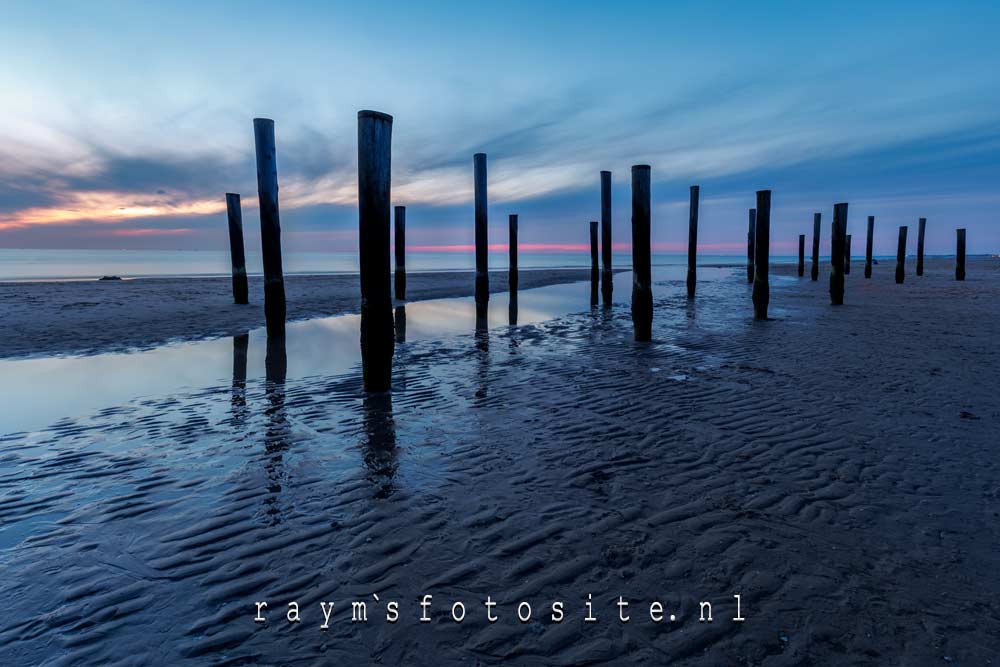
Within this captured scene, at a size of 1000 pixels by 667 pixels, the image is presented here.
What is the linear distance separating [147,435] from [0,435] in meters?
1.51

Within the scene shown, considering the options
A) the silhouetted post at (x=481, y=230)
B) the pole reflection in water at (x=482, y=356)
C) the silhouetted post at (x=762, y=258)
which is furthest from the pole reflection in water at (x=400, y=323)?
the silhouetted post at (x=762, y=258)

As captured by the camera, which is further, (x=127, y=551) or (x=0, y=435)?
(x=0, y=435)

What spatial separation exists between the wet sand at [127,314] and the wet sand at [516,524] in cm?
601

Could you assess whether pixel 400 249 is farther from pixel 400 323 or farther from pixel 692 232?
pixel 692 232

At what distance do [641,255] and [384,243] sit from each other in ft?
19.6

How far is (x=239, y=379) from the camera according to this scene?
7.05 metres

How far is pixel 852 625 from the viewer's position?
217cm

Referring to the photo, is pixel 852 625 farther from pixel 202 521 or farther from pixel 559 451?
pixel 202 521

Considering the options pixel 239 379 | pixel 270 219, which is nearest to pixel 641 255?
pixel 239 379

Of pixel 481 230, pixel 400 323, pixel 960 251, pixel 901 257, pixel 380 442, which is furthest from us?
pixel 960 251

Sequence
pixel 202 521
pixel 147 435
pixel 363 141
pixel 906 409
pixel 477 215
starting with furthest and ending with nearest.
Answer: pixel 477 215
pixel 363 141
pixel 906 409
pixel 147 435
pixel 202 521

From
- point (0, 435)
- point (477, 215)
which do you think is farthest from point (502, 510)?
point (477, 215)

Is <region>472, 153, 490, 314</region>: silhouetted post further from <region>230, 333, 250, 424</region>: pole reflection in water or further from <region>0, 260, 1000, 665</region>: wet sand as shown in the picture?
<region>0, 260, 1000, 665</region>: wet sand

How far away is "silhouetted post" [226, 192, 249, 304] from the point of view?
1606 centimetres
